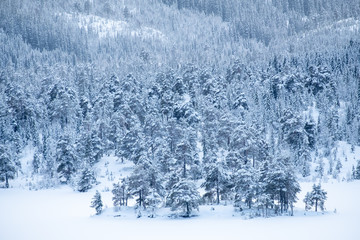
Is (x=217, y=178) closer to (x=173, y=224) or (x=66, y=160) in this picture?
(x=173, y=224)

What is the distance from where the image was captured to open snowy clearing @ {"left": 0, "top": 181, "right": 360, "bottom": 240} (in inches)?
1297

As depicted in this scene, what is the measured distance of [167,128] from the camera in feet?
212

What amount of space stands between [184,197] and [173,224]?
3.19m

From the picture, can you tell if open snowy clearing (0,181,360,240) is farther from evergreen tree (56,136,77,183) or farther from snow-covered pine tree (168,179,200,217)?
evergreen tree (56,136,77,183)

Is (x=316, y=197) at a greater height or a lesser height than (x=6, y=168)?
lesser

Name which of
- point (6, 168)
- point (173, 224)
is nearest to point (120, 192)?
Answer: point (173, 224)

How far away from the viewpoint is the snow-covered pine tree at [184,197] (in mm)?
39438

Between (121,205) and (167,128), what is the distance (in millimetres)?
22314

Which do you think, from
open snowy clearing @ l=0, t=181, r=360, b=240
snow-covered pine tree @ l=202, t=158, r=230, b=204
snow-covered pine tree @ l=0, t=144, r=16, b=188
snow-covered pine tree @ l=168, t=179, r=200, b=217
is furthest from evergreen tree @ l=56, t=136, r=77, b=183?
snow-covered pine tree @ l=202, t=158, r=230, b=204

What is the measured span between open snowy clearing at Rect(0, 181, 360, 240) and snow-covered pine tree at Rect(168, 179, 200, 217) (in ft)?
4.89

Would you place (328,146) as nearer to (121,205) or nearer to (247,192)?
(247,192)

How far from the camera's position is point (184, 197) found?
39125 mm

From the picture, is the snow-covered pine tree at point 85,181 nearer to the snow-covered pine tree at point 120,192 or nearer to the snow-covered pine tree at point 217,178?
the snow-covered pine tree at point 120,192

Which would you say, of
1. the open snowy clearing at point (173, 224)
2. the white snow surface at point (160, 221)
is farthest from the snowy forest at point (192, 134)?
the open snowy clearing at point (173, 224)
